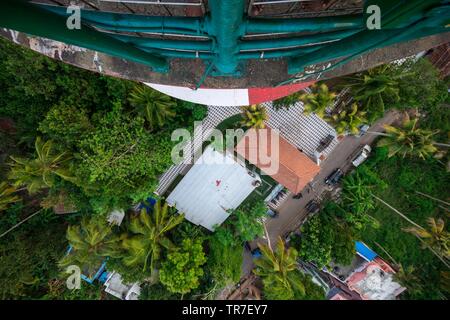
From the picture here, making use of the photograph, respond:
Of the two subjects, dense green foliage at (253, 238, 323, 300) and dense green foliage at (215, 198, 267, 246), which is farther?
dense green foliage at (215, 198, 267, 246)

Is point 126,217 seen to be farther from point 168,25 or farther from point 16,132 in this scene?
point 168,25

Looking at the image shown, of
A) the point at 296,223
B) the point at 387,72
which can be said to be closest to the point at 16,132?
the point at 296,223

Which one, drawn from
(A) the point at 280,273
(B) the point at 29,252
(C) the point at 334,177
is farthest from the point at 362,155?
(B) the point at 29,252

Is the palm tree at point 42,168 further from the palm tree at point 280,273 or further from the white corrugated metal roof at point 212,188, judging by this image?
the palm tree at point 280,273

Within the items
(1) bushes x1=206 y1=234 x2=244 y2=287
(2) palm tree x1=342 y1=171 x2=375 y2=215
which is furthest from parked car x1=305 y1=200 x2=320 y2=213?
(1) bushes x1=206 y1=234 x2=244 y2=287

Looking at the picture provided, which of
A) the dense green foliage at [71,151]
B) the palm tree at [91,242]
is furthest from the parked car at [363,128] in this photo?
the palm tree at [91,242]

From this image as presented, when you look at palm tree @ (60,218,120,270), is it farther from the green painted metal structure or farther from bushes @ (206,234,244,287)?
the green painted metal structure
